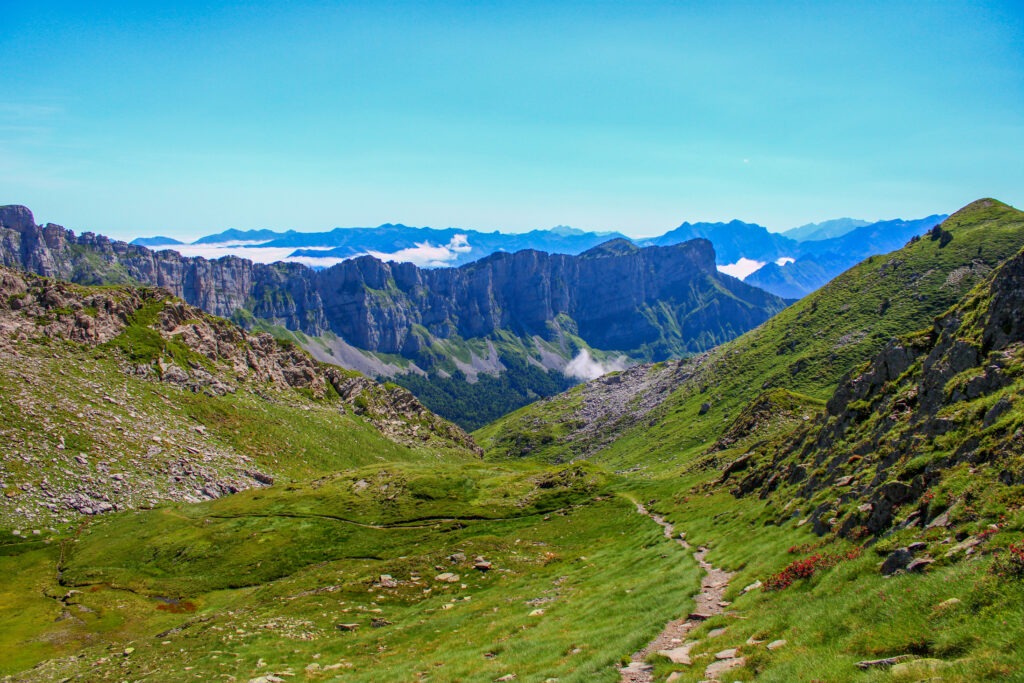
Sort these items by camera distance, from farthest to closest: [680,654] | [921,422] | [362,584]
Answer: [362,584]
[921,422]
[680,654]


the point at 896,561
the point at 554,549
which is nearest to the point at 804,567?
the point at 896,561

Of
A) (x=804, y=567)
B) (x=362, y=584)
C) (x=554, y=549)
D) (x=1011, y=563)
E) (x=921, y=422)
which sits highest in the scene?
(x=921, y=422)

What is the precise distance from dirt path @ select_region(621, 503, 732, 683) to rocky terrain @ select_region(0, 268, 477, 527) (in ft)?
398

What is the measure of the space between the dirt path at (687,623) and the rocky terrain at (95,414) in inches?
4771

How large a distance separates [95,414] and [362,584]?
11810 centimetres

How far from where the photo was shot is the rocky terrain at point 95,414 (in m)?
113

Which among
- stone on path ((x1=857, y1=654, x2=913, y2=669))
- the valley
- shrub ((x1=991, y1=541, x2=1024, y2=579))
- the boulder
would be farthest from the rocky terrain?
shrub ((x1=991, y1=541, x2=1024, y2=579))

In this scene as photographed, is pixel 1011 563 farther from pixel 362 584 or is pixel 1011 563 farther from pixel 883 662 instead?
pixel 362 584

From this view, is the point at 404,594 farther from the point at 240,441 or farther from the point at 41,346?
the point at 41,346

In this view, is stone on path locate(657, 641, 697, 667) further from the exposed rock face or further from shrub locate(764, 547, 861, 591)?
the exposed rock face

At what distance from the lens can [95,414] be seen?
138 meters

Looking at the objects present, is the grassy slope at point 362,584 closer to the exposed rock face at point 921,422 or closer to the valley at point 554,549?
the valley at point 554,549

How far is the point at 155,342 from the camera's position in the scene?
625 ft

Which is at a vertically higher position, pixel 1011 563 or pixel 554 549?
pixel 1011 563
